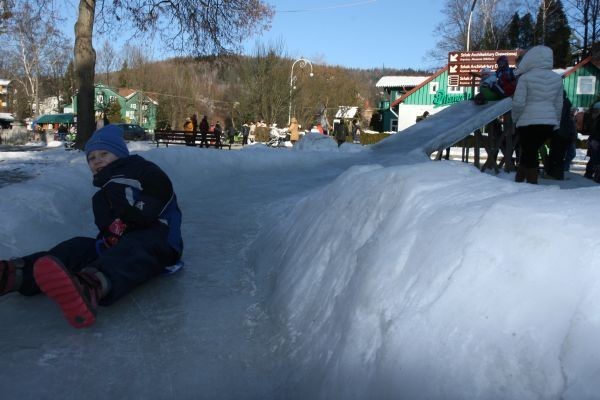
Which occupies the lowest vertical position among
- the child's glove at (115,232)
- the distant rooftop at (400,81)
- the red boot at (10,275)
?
the red boot at (10,275)

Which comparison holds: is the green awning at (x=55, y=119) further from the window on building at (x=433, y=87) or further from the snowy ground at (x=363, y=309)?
the snowy ground at (x=363, y=309)

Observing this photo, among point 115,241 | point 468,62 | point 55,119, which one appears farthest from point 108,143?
point 55,119

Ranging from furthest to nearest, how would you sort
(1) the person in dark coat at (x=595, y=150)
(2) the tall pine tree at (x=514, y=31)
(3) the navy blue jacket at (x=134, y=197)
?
(2) the tall pine tree at (x=514, y=31), (1) the person in dark coat at (x=595, y=150), (3) the navy blue jacket at (x=134, y=197)

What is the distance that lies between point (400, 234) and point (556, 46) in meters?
52.4

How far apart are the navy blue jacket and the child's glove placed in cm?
3

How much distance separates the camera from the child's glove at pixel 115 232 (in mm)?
3047

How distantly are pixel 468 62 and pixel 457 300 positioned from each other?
34.0 m

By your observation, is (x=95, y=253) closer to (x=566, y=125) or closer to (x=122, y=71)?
(x=566, y=125)

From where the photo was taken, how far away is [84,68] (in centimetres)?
1363

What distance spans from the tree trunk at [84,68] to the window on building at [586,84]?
110 ft

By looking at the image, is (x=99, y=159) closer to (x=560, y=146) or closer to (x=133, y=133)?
(x=560, y=146)

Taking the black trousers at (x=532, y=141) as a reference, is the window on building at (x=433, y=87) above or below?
above

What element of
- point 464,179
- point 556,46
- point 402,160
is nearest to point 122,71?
point 556,46

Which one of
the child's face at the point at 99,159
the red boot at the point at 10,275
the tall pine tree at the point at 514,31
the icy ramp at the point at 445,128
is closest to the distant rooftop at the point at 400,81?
the tall pine tree at the point at 514,31
